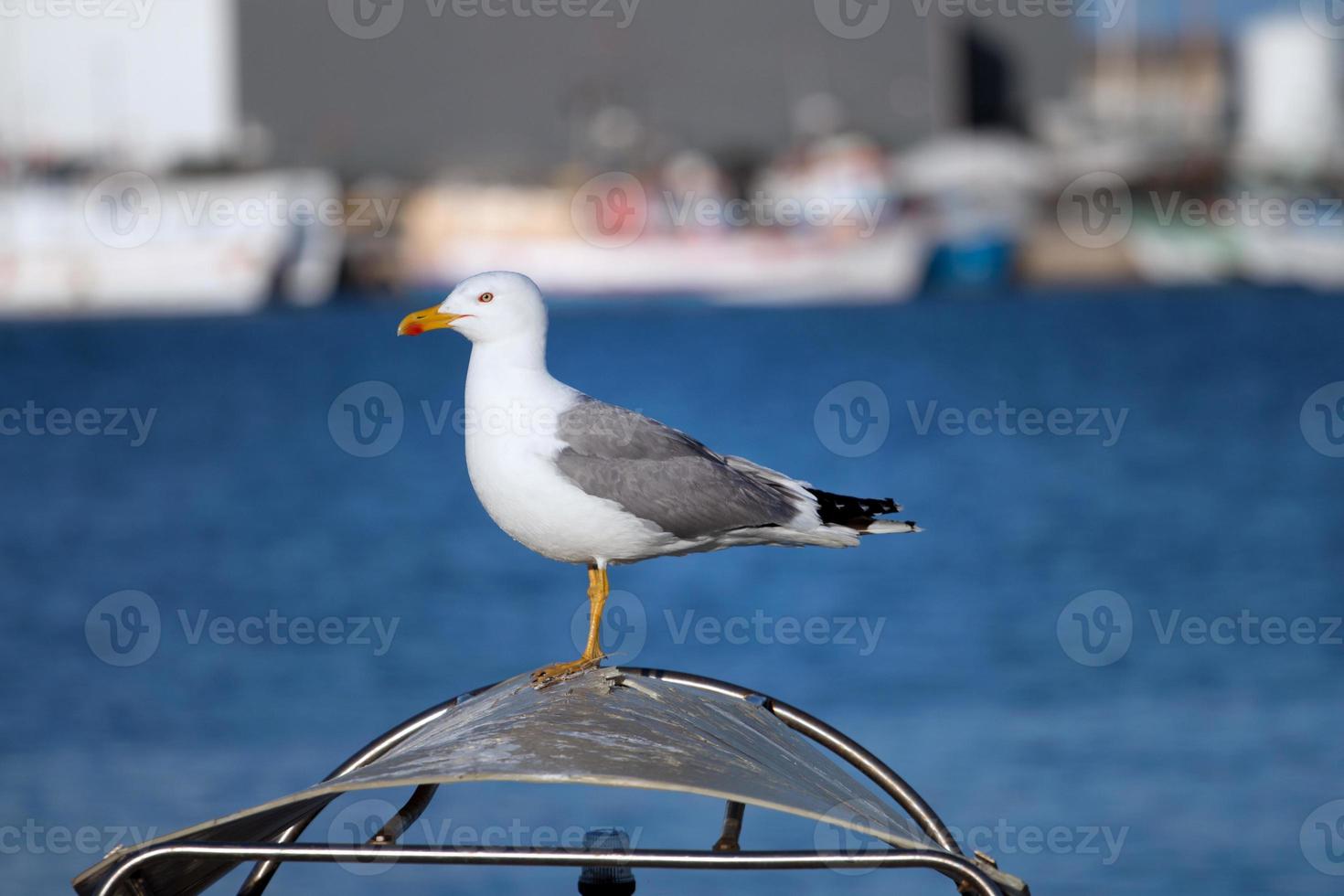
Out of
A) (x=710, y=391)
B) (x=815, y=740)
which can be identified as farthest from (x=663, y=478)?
(x=710, y=391)

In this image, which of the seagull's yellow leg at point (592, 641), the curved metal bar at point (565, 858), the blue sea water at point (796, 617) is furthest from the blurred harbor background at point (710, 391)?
the curved metal bar at point (565, 858)

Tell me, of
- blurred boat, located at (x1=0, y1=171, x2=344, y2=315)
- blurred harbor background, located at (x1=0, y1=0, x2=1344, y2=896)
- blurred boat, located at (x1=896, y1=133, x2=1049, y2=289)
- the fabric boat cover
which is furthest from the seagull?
blurred boat, located at (x1=896, y1=133, x2=1049, y2=289)

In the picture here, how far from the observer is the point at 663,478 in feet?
13.3

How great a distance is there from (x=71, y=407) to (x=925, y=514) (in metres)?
23.1

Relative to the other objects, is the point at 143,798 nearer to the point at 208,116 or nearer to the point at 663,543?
the point at 663,543

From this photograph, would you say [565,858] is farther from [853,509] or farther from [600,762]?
[853,509]

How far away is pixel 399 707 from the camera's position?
1213 cm

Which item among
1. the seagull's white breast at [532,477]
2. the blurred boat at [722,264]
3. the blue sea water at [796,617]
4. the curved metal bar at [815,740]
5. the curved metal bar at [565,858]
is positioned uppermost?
the blurred boat at [722,264]

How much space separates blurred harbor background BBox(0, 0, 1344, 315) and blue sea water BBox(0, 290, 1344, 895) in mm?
21902

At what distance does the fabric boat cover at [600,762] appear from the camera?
2.44m

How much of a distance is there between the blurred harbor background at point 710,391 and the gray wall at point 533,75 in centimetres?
17

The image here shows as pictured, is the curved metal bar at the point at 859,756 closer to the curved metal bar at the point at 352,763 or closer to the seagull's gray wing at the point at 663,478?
the curved metal bar at the point at 352,763

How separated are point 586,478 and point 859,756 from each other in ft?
3.61

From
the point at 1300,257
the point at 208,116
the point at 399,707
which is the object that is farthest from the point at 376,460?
the point at 1300,257
